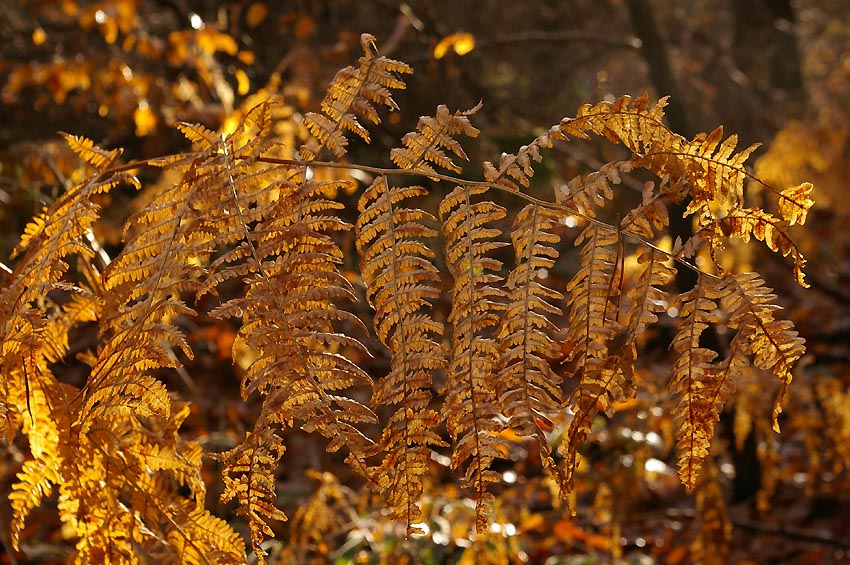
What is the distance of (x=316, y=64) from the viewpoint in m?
4.18

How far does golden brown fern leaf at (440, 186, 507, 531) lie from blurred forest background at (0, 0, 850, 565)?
1.00m

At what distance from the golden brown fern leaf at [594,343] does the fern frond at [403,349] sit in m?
0.15

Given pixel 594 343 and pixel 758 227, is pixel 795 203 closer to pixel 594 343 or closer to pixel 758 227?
pixel 758 227

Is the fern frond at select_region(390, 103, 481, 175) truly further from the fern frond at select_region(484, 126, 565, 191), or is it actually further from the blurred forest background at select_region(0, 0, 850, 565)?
the blurred forest background at select_region(0, 0, 850, 565)

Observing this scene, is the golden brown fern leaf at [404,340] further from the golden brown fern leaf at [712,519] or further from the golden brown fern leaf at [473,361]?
the golden brown fern leaf at [712,519]

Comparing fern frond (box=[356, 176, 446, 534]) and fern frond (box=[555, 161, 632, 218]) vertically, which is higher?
fern frond (box=[555, 161, 632, 218])

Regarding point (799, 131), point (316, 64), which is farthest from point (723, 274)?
point (799, 131)

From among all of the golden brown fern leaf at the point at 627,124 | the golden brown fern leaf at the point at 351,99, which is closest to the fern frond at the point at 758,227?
the golden brown fern leaf at the point at 627,124

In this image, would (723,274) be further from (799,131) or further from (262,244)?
(799,131)

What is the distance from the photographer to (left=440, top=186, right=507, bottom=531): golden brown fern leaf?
97cm

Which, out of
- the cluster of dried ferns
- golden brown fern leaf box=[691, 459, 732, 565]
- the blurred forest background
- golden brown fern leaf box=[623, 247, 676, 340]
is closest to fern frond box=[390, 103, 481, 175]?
the cluster of dried ferns

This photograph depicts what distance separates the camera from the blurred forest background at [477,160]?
125 inches

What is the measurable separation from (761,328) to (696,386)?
91mm

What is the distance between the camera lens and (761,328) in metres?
0.93
